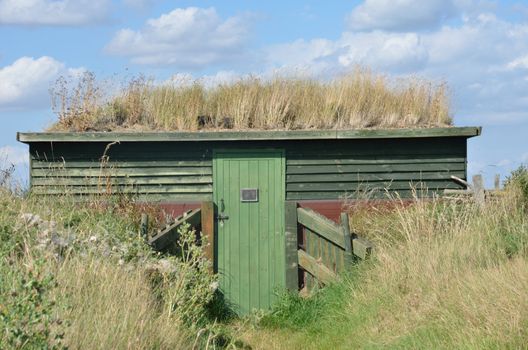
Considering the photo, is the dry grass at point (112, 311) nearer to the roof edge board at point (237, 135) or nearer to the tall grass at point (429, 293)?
the tall grass at point (429, 293)

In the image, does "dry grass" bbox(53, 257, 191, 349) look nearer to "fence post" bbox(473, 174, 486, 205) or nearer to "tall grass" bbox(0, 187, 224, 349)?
"tall grass" bbox(0, 187, 224, 349)

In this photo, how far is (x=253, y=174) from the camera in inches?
548

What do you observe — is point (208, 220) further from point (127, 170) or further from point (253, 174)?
point (127, 170)

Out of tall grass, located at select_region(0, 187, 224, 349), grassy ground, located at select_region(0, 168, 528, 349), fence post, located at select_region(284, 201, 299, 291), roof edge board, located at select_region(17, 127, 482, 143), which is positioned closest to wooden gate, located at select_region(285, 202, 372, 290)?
fence post, located at select_region(284, 201, 299, 291)

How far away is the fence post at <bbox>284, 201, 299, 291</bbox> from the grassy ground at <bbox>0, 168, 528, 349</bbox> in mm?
1078

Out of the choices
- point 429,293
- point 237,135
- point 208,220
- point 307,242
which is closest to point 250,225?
point 208,220

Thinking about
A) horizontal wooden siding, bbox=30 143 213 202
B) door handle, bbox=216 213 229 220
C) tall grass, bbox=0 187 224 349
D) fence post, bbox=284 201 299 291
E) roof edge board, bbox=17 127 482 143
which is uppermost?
roof edge board, bbox=17 127 482 143

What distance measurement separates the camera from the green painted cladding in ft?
45.9

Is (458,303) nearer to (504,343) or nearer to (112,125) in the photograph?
(504,343)

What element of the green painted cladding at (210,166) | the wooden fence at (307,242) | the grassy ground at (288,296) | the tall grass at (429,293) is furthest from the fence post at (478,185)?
the wooden fence at (307,242)

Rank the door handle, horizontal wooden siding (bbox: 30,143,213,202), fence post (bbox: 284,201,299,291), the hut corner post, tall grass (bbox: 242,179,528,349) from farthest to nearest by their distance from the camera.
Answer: horizontal wooden siding (bbox: 30,143,213,202), the door handle, fence post (bbox: 284,201,299,291), the hut corner post, tall grass (bbox: 242,179,528,349)

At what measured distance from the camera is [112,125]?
14.7 m

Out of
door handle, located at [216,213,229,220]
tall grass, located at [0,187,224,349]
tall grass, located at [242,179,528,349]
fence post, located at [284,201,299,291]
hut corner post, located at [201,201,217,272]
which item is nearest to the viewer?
tall grass, located at [0,187,224,349]

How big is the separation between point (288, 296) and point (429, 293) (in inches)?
179
